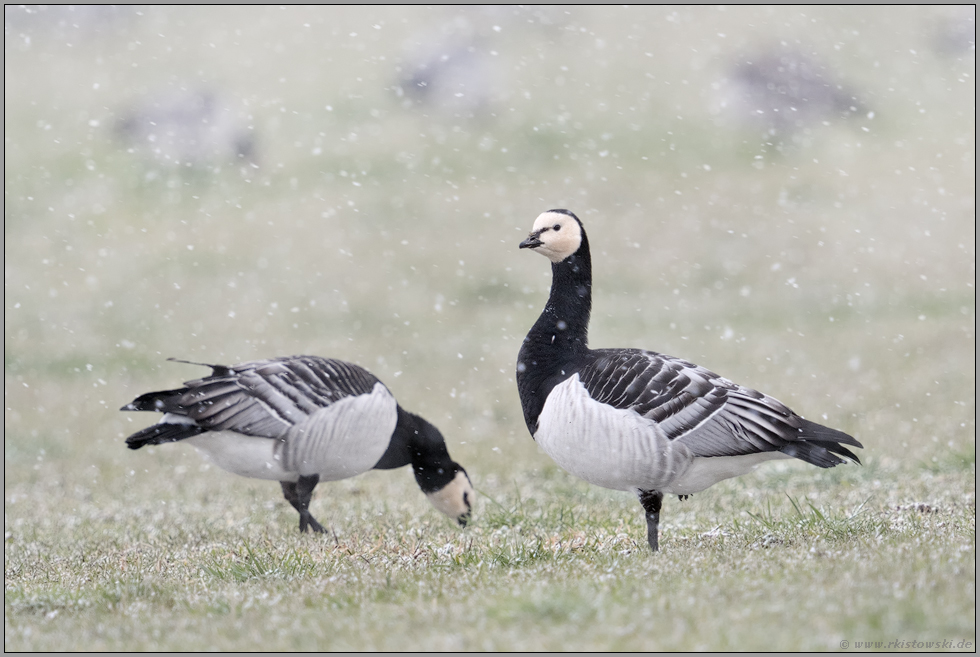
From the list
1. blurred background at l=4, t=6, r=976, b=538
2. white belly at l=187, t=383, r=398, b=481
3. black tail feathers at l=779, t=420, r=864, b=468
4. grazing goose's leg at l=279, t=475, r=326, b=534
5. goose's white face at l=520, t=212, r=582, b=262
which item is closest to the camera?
black tail feathers at l=779, t=420, r=864, b=468

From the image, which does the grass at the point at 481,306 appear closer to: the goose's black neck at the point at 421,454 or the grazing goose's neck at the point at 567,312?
the goose's black neck at the point at 421,454

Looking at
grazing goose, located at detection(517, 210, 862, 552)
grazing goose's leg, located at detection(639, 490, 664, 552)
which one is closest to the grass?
grazing goose's leg, located at detection(639, 490, 664, 552)

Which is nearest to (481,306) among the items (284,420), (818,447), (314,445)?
(314,445)

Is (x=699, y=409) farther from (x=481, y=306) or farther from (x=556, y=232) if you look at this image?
(x=481, y=306)

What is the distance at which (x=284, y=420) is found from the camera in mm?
9109

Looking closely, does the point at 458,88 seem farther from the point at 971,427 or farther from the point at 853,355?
the point at 971,427

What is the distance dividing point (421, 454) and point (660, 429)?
4.26 metres

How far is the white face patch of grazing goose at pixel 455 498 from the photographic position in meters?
10.6

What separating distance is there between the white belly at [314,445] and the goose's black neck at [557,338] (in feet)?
6.26

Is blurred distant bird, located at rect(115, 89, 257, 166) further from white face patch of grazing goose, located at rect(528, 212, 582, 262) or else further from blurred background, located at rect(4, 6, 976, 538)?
white face patch of grazing goose, located at rect(528, 212, 582, 262)

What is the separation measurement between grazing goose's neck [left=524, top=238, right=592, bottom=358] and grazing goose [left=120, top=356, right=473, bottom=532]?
6.89 feet

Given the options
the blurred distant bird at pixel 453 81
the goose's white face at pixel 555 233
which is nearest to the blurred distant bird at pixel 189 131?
the blurred distant bird at pixel 453 81

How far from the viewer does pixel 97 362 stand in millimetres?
21109

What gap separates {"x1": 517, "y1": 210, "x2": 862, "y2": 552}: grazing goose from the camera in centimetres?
737
